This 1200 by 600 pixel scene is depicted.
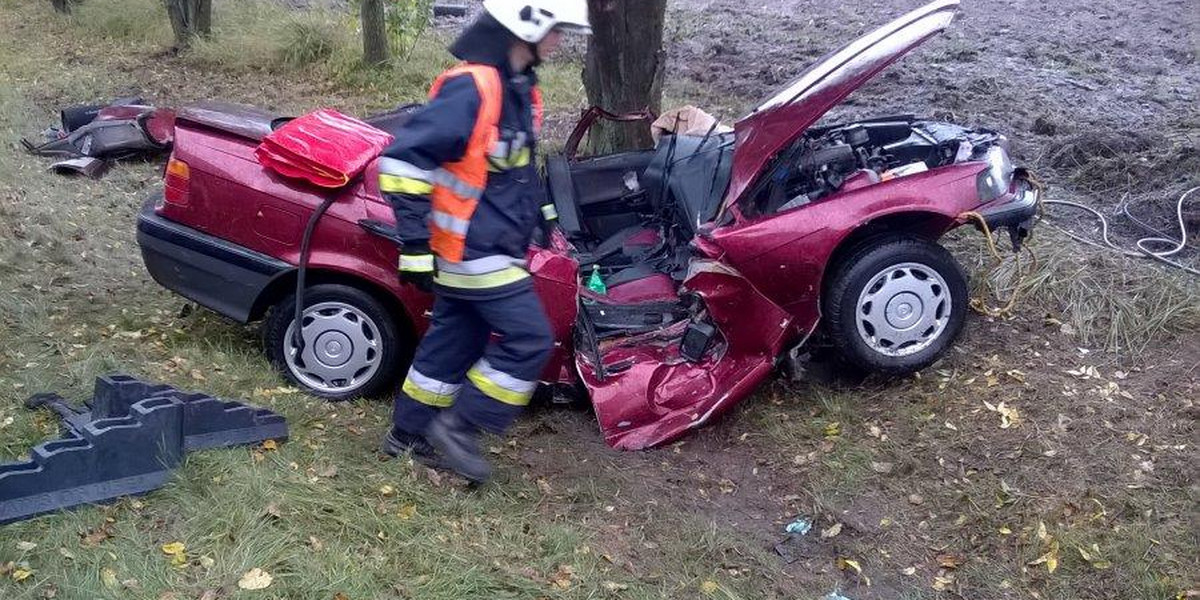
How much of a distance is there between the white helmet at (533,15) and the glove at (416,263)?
0.79 meters

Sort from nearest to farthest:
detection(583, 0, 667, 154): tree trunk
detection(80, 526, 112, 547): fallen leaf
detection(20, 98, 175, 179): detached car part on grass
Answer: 1. detection(80, 526, 112, 547): fallen leaf
2. detection(583, 0, 667, 154): tree trunk
3. detection(20, 98, 175, 179): detached car part on grass

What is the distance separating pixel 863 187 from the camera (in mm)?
4559

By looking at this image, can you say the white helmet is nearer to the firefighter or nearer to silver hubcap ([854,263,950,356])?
the firefighter

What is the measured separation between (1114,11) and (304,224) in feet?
33.4

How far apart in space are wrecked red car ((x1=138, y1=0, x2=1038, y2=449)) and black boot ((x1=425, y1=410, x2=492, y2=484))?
0.64m

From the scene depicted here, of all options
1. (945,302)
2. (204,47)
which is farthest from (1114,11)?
(204,47)

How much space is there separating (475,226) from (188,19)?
1070 centimetres

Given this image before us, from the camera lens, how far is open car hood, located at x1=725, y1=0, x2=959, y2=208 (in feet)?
14.8

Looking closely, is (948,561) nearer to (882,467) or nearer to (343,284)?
(882,467)

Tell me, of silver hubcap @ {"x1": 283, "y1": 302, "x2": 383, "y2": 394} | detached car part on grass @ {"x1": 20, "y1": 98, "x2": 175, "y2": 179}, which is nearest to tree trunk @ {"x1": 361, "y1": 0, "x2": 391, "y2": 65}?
detached car part on grass @ {"x1": 20, "y1": 98, "x2": 175, "y2": 179}

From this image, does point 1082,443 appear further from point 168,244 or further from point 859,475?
point 168,244

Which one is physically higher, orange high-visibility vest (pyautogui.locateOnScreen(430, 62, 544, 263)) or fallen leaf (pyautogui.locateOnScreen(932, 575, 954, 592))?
orange high-visibility vest (pyautogui.locateOnScreen(430, 62, 544, 263))

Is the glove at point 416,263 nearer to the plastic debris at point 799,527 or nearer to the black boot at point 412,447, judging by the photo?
the black boot at point 412,447

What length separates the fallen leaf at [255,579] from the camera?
3281 millimetres
